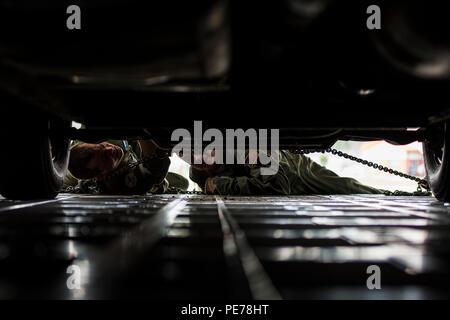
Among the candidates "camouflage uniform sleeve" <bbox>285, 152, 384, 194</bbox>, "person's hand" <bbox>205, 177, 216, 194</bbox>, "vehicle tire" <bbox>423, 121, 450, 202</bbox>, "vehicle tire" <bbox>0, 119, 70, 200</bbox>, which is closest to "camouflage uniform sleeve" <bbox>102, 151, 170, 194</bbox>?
"person's hand" <bbox>205, 177, 216, 194</bbox>

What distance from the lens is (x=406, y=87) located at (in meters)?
0.82

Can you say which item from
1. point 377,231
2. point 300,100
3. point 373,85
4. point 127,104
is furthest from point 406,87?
point 127,104

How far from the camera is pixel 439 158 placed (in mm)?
1403

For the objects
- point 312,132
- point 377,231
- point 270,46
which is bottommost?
point 377,231

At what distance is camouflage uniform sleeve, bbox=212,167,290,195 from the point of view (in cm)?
243

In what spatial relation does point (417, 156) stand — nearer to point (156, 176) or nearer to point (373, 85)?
point (156, 176)

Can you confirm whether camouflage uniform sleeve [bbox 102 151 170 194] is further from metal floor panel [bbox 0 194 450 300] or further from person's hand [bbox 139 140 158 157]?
metal floor panel [bbox 0 194 450 300]

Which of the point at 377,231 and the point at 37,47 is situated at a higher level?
the point at 37,47

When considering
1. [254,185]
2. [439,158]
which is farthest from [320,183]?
[439,158]

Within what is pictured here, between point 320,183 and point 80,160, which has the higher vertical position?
point 80,160

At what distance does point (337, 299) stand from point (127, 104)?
0.80m

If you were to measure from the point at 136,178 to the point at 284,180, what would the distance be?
1164 millimetres

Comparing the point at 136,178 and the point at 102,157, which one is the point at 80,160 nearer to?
the point at 102,157

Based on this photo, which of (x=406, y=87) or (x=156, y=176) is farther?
(x=156, y=176)
